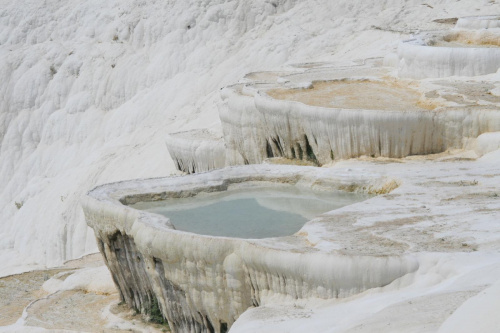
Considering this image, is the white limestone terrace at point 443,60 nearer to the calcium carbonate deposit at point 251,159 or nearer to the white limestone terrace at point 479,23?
the calcium carbonate deposit at point 251,159

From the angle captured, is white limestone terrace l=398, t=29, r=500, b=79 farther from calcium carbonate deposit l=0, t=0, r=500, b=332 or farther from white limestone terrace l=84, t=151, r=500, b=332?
white limestone terrace l=84, t=151, r=500, b=332

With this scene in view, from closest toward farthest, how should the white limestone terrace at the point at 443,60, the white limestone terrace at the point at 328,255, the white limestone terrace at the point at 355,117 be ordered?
1. the white limestone terrace at the point at 328,255
2. the white limestone terrace at the point at 355,117
3. the white limestone terrace at the point at 443,60

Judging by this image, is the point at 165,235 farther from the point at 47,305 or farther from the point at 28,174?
the point at 28,174

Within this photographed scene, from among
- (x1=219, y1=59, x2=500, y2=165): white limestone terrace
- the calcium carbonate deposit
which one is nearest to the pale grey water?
the calcium carbonate deposit

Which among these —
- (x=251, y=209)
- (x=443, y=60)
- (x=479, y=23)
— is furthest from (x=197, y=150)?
(x=479, y=23)

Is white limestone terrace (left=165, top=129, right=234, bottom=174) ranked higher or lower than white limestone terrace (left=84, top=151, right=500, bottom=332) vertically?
lower

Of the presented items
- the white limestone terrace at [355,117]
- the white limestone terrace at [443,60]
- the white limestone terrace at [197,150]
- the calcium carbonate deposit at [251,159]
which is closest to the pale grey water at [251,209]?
the calcium carbonate deposit at [251,159]
